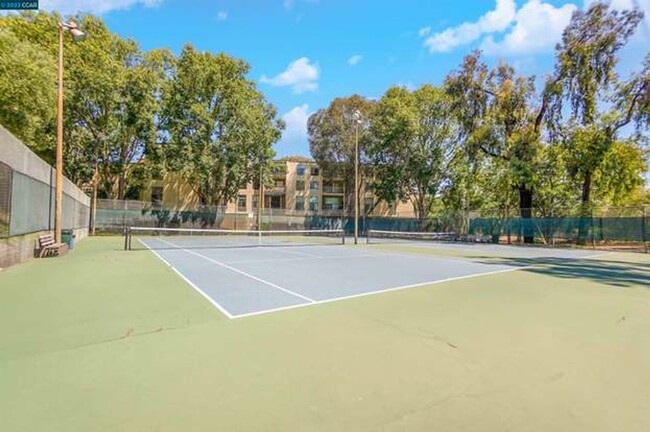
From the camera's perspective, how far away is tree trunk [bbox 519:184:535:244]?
27.2 m

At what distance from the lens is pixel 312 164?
2291 inches

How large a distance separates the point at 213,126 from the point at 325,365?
35104 mm

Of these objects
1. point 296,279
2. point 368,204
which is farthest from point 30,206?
point 368,204

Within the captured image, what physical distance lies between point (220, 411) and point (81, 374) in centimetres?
151

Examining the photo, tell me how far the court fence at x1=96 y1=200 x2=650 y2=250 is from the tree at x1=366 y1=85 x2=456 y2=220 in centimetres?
491

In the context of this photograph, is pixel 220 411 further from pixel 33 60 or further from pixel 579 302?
pixel 33 60

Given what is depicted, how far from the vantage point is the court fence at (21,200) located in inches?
350

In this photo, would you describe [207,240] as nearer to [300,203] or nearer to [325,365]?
[325,365]

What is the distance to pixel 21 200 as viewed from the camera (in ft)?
33.1

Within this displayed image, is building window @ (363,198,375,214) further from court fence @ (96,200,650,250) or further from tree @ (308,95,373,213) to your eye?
court fence @ (96,200,650,250)

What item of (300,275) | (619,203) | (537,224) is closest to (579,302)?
(300,275)

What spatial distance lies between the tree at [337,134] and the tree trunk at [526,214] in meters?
19.3

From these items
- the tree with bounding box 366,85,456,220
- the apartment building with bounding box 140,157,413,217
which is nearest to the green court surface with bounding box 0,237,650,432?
the tree with bounding box 366,85,456,220

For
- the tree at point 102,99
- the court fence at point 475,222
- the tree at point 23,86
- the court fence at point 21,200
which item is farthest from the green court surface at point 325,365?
the tree at point 102,99
